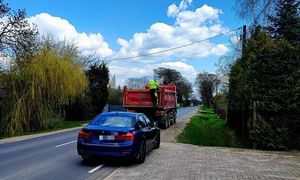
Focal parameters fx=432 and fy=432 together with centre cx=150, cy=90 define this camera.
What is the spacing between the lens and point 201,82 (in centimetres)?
12081

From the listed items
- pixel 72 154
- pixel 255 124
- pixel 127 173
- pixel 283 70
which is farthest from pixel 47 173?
pixel 283 70

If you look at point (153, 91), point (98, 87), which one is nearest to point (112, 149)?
point (153, 91)

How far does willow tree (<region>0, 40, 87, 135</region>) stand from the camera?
27.6 metres

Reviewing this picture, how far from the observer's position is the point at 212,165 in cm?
1238

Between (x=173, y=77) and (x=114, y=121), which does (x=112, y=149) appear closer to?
(x=114, y=121)

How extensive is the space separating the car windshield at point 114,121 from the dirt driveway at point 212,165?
1294 mm

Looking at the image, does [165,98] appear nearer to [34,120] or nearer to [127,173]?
[34,120]

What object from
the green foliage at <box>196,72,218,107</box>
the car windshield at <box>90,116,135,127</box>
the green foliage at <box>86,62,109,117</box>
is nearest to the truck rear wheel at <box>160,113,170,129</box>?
the car windshield at <box>90,116,135,127</box>

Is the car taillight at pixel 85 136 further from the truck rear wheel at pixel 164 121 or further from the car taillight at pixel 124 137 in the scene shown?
the truck rear wheel at pixel 164 121

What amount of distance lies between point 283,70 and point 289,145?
293 cm

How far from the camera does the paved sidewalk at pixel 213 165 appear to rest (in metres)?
10.7

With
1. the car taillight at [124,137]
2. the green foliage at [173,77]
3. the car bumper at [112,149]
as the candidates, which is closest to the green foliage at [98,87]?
the car bumper at [112,149]

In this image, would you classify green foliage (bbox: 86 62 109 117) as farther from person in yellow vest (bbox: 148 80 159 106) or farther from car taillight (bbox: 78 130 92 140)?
car taillight (bbox: 78 130 92 140)

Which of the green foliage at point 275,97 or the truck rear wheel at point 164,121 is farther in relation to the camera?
the truck rear wheel at point 164,121
